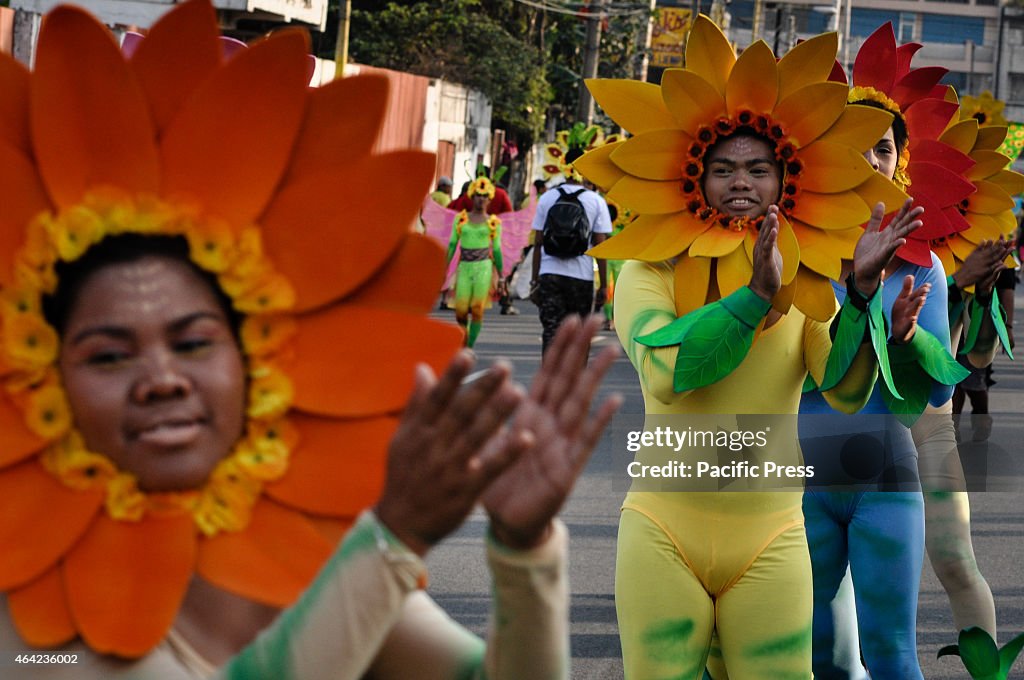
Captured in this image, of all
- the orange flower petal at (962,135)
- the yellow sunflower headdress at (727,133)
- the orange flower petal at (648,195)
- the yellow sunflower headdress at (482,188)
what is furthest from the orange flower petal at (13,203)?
the yellow sunflower headdress at (482,188)

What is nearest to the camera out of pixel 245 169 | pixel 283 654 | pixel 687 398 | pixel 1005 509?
pixel 283 654

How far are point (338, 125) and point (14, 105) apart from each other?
1.39ft

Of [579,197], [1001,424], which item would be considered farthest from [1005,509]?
[579,197]

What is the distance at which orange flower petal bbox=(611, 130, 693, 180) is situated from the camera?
4094 millimetres

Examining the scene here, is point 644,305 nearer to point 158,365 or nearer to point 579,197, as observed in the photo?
point 158,365

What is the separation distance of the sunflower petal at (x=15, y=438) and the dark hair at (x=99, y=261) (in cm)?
12

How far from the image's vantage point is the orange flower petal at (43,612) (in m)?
1.98

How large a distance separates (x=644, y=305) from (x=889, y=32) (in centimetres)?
201

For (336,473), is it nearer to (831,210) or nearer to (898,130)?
(831,210)

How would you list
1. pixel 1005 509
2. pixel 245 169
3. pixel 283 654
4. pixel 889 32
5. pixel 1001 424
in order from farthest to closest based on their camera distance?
pixel 1001 424 < pixel 1005 509 < pixel 889 32 < pixel 245 169 < pixel 283 654

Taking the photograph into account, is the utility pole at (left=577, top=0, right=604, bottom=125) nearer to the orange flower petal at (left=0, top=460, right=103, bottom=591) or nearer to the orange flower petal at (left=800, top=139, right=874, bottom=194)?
the orange flower petal at (left=800, top=139, right=874, bottom=194)

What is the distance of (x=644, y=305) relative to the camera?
13.1 ft

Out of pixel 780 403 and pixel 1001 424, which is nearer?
pixel 780 403

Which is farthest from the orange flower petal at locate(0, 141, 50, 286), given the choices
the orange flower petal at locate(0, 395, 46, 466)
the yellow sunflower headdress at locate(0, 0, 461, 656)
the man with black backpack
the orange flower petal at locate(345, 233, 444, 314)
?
the man with black backpack
